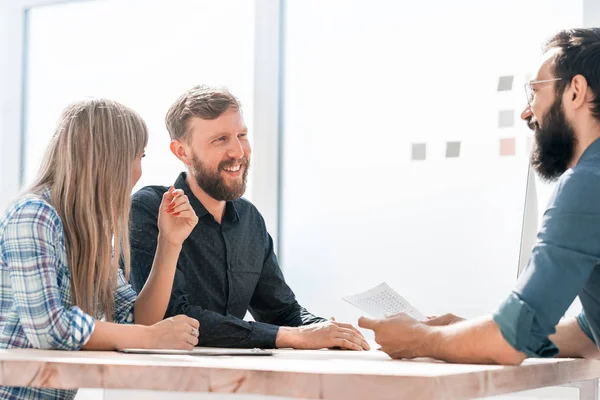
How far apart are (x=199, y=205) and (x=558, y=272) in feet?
4.95

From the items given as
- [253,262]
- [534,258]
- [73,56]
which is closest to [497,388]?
[534,258]

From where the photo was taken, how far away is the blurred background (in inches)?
143

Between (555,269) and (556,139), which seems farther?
(556,139)

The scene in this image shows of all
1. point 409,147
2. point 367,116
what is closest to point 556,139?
point 409,147

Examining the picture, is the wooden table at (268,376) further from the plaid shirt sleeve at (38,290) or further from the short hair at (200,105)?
the short hair at (200,105)

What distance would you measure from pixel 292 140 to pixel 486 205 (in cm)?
104

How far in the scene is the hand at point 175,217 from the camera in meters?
2.23

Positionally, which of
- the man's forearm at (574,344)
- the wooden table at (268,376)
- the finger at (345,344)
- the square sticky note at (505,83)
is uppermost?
the square sticky note at (505,83)

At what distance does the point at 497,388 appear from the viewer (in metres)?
1.38

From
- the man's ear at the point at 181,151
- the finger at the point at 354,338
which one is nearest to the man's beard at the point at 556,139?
the finger at the point at 354,338

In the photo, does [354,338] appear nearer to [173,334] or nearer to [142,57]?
[173,334]

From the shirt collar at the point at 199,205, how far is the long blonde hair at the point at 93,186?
678mm

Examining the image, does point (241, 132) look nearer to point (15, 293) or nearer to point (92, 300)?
point (92, 300)

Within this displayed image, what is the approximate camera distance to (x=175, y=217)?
7.45ft
